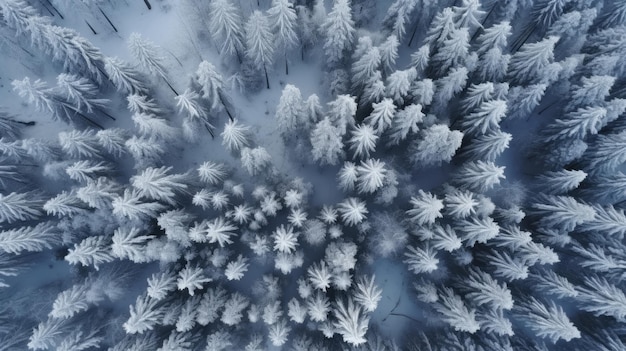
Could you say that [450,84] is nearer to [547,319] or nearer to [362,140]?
[362,140]

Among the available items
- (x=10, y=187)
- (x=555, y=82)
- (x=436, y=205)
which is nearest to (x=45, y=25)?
(x=10, y=187)

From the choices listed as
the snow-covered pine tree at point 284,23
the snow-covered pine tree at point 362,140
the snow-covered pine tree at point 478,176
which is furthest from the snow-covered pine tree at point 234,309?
the snow-covered pine tree at point 284,23

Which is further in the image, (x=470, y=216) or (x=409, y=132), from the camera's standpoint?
(x=409, y=132)

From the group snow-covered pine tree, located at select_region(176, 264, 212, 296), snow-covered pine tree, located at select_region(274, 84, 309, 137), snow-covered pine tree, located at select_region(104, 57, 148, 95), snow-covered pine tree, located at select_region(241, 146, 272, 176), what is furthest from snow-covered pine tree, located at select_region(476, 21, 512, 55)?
snow-covered pine tree, located at select_region(104, 57, 148, 95)

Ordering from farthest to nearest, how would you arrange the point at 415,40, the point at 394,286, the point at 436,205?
1. the point at 415,40
2. the point at 394,286
3. the point at 436,205

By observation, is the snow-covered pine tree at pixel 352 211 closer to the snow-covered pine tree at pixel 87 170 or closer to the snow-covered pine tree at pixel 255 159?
Result: the snow-covered pine tree at pixel 255 159

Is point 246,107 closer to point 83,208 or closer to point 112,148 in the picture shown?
point 112,148

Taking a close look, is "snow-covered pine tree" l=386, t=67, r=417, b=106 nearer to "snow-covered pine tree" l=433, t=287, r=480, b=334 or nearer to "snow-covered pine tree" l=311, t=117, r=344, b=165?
"snow-covered pine tree" l=311, t=117, r=344, b=165
